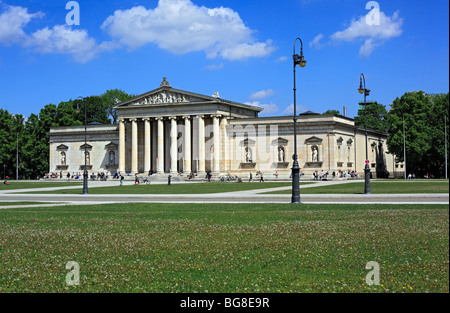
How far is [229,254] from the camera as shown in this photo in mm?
13039

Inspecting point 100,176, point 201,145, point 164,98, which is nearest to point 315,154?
point 201,145

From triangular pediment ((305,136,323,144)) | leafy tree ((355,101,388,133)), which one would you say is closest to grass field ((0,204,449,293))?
triangular pediment ((305,136,323,144))

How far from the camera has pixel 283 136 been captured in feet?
308

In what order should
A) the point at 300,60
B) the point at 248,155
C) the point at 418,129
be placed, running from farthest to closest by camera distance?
the point at 248,155, the point at 418,129, the point at 300,60

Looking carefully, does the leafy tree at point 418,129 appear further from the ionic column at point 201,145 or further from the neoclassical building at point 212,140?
the ionic column at point 201,145

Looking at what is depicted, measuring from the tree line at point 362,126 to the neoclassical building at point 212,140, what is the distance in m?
8.28

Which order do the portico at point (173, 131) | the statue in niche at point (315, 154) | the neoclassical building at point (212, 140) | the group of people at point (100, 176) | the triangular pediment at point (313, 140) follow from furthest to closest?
the group of people at point (100, 176) → the portico at point (173, 131) → the neoclassical building at point (212, 140) → the statue in niche at point (315, 154) → the triangular pediment at point (313, 140)

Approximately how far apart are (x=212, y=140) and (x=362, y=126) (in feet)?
124

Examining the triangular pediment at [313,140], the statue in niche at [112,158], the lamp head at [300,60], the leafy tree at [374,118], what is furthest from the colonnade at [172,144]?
the lamp head at [300,60]

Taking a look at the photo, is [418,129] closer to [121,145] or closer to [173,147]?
[173,147]

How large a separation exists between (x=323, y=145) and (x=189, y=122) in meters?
25.3

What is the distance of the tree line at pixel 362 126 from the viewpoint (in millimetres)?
89875
